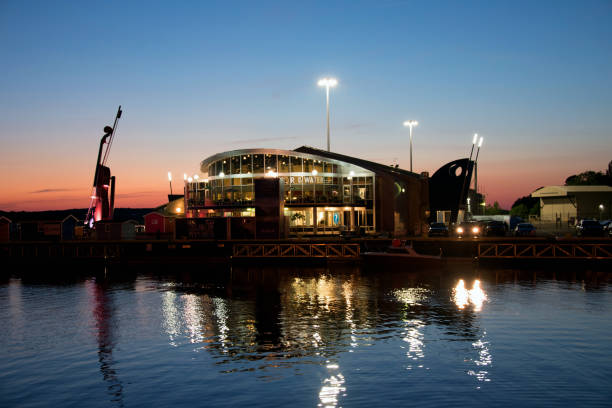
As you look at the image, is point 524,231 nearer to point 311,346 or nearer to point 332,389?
point 311,346

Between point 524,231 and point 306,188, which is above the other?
point 306,188

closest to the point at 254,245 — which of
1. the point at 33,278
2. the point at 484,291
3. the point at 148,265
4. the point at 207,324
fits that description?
the point at 148,265

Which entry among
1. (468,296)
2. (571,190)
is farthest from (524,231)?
(571,190)

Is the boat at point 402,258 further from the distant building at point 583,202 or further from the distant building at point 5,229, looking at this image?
the distant building at point 583,202

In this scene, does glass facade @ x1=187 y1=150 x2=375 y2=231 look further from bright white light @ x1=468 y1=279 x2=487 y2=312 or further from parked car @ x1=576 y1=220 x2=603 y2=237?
bright white light @ x1=468 y1=279 x2=487 y2=312

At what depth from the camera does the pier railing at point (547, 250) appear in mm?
59356

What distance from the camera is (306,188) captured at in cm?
8688

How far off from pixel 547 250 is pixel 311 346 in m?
44.9

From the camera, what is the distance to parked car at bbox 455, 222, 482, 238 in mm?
74125

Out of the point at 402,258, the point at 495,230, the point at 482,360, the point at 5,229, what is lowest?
the point at 482,360

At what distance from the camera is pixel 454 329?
1096 inches

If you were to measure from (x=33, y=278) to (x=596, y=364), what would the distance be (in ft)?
178

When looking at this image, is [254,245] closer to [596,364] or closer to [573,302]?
[573,302]

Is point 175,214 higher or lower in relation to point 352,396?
higher
